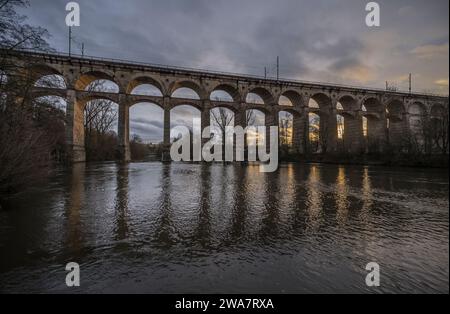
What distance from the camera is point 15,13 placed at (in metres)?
7.95

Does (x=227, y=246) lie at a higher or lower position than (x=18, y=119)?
lower

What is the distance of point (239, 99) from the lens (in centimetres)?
3519

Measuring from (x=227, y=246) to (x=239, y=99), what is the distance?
110 feet

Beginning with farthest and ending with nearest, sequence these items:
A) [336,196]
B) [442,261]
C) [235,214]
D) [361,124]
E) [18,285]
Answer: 1. [361,124]
2. [336,196]
3. [235,214]
4. [442,261]
5. [18,285]

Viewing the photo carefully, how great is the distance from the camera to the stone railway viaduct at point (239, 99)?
28453 millimetres

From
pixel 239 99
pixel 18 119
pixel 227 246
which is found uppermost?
pixel 239 99

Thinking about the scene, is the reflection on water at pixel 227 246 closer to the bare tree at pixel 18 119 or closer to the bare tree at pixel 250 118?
the bare tree at pixel 18 119

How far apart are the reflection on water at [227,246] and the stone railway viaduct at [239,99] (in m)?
24.4

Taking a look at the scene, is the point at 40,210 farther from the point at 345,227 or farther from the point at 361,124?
the point at 361,124

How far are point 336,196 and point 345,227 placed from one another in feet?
11.0

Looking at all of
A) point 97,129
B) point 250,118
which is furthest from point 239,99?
point 97,129

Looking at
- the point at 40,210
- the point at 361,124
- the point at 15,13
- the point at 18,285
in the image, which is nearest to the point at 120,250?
the point at 18,285
